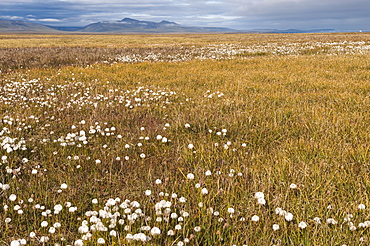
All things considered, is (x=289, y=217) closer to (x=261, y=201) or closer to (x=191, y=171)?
(x=261, y=201)

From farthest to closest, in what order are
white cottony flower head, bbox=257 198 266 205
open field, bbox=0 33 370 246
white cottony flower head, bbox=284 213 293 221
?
white cottony flower head, bbox=257 198 266 205
open field, bbox=0 33 370 246
white cottony flower head, bbox=284 213 293 221

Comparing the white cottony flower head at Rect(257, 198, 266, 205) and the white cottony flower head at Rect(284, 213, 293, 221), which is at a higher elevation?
the white cottony flower head at Rect(257, 198, 266, 205)

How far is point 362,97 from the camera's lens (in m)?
7.89

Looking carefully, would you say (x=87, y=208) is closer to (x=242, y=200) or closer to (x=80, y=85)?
(x=242, y=200)

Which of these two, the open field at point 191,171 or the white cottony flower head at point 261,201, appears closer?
the open field at point 191,171

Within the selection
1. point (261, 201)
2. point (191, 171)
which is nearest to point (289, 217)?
point (261, 201)

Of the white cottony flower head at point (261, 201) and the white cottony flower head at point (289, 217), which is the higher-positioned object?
the white cottony flower head at point (261, 201)

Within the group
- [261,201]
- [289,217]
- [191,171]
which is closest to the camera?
[289,217]

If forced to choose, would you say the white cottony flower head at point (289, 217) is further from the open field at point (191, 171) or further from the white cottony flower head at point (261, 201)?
the white cottony flower head at point (261, 201)

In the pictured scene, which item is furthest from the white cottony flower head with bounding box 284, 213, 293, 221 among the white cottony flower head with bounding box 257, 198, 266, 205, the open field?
the white cottony flower head with bounding box 257, 198, 266, 205

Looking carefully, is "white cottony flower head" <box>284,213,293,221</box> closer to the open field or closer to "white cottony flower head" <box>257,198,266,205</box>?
the open field

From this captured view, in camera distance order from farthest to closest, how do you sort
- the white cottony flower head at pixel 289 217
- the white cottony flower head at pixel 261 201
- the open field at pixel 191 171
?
the white cottony flower head at pixel 261 201 < the open field at pixel 191 171 < the white cottony flower head at pixel 289 217

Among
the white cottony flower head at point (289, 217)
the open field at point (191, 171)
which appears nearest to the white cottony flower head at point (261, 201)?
the open field at point (191, 171)

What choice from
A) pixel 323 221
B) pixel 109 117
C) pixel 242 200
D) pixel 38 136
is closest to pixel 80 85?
pixel 109 117
